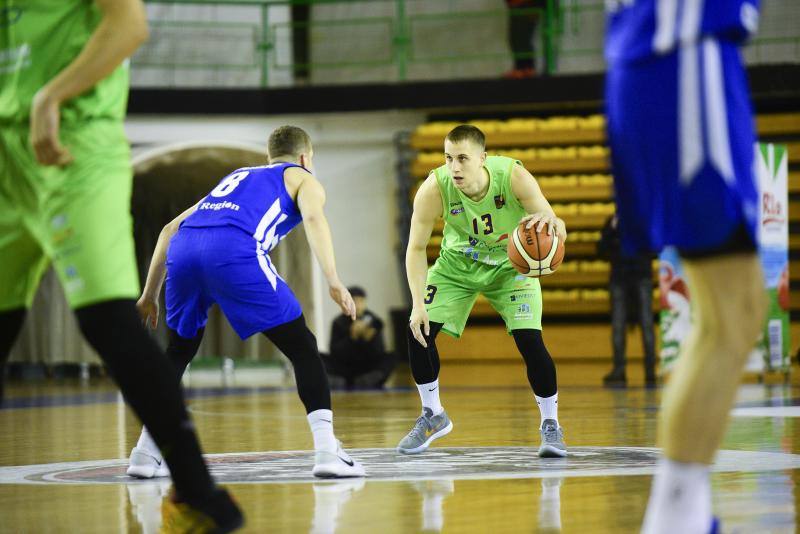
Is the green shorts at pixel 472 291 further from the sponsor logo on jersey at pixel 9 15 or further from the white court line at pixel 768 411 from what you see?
the sponsor logo on jersey at pixel 9 15

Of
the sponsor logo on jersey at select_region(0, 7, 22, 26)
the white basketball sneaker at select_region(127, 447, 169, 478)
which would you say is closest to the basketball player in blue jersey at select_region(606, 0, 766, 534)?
the sponsor logo on jersey at select_region(0, 7, 22, 26)

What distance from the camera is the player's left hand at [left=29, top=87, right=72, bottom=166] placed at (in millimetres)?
2693

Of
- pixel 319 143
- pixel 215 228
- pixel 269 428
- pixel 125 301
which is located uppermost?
pixel 319 143

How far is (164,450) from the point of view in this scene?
273 centimetres

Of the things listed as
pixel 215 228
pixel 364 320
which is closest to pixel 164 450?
pixel 215 228

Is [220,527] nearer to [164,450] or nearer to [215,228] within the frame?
[164,450]

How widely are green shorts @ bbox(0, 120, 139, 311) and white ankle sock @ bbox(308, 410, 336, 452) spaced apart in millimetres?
1852

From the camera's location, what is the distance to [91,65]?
8.97 ft

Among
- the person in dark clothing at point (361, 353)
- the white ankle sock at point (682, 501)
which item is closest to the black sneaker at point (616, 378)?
the person in dark clothing at point (361, 353)

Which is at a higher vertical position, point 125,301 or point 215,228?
point 215,228

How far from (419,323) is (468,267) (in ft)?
1.38

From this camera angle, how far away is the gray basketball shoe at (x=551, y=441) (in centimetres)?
535

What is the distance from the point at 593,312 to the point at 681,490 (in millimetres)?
13373

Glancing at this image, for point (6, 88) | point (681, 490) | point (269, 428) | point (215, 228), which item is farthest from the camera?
point (269, 428)
